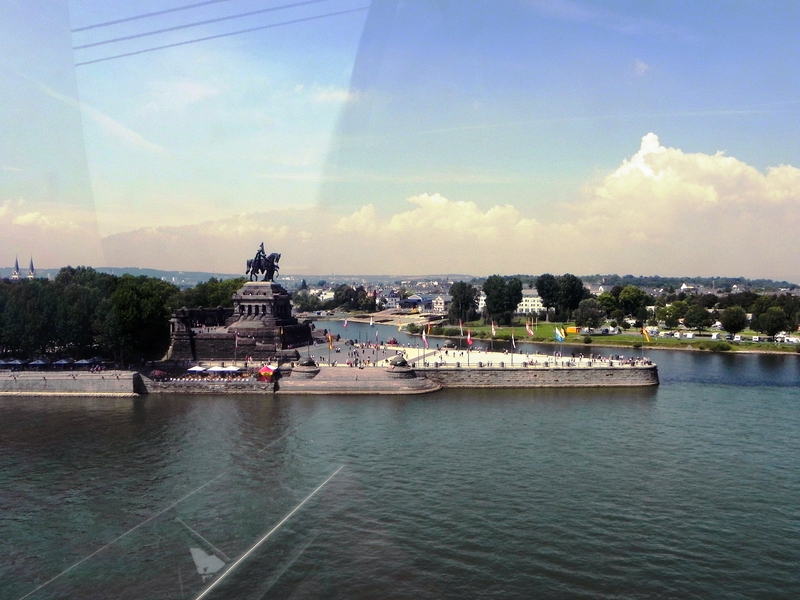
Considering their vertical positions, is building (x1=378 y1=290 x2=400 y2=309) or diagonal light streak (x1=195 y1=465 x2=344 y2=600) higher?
building (x1=378 y1=290 x2=400 y2=309)

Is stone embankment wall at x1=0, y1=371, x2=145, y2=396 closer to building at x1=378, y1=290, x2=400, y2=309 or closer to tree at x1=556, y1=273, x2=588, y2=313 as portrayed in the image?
tree at x1=556, y1=273, x2=588, y2=313

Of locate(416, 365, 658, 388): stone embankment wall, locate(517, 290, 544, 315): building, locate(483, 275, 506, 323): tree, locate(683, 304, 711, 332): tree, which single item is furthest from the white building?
locate(416, 365, 658, 388): stone embankment wall

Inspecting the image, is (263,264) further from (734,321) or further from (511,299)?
(734,321)

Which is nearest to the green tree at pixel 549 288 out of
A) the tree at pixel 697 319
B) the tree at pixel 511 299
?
the tree at pixel 511 299

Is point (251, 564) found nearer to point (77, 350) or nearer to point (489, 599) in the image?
point (489, 599)

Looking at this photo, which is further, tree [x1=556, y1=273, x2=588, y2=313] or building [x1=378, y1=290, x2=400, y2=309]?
building [x1=378, y1=290, x2=400, y2=309]

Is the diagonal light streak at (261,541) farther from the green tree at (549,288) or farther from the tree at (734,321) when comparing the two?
the green tree at (549,288)

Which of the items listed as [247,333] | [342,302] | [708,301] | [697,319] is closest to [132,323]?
[247,333]
